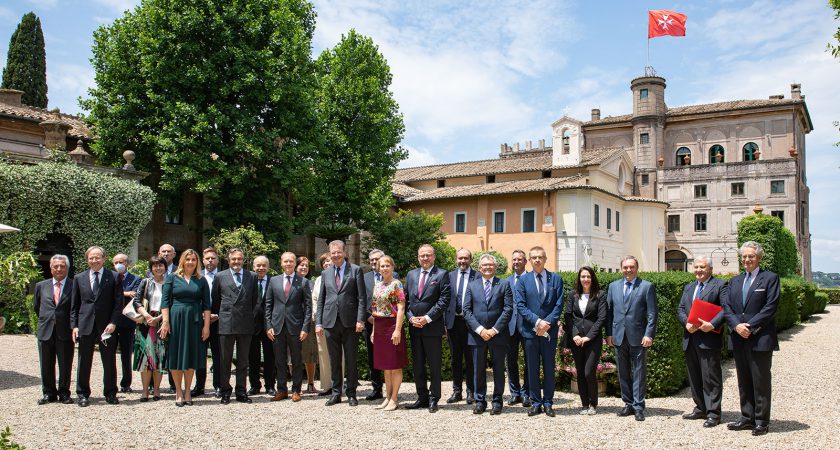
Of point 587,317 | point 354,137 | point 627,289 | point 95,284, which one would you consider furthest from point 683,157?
point 95,284

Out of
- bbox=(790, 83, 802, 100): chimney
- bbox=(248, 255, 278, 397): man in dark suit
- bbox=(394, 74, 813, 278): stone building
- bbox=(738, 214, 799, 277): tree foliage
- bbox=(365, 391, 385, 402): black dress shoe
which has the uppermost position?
bbox=(790, 83, 802, 100): chimney

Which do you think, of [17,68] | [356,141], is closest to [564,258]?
[356,141]

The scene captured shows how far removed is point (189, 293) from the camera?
8.55 metres

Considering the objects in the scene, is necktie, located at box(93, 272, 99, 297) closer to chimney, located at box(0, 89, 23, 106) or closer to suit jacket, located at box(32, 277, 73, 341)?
suit jacket, located at box(32, 277, 73, 341)

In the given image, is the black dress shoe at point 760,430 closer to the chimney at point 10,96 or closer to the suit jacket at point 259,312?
the suit jacket at point 259,312

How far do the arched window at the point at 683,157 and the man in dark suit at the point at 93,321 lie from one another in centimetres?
5337

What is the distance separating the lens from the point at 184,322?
8.54 metres

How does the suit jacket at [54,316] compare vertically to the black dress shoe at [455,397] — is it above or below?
above

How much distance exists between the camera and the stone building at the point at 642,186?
1485 inches

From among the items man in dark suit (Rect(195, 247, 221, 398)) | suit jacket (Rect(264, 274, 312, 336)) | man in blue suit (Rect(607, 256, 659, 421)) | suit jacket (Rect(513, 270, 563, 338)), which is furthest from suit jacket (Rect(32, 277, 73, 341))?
man in blue suit (Rect(607, 256, 659, 421))

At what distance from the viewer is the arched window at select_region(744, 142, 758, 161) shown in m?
51.8

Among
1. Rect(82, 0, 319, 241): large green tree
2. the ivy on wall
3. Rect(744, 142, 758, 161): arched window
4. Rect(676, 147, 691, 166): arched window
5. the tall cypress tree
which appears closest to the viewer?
the ivy on wall

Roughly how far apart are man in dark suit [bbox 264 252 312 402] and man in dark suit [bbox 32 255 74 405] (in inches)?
107

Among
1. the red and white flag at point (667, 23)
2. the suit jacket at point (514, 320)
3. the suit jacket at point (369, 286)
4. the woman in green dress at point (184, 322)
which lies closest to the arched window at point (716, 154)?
the red and white flag at point (667, 23)
